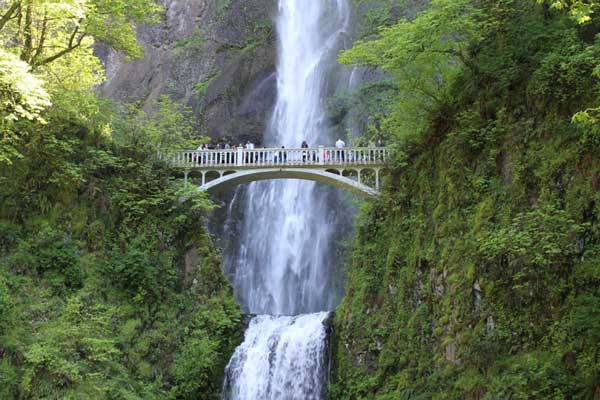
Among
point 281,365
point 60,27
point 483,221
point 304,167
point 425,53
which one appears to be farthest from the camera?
point 304,167

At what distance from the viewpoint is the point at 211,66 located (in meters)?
34.8

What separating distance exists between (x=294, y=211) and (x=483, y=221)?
52.3 ft

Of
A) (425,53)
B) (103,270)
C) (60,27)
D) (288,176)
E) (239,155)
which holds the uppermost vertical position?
(60,27)

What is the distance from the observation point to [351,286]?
56.4 ft

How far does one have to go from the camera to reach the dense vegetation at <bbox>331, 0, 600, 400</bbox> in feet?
32.9

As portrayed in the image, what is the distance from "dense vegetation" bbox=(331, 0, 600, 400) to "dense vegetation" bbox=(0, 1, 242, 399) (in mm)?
4783

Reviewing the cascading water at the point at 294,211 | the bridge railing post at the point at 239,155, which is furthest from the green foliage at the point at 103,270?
the cascading water at the point at 294,211

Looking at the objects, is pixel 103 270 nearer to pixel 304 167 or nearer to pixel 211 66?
pixel 304 167

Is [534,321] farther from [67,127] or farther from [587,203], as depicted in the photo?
[67,127]

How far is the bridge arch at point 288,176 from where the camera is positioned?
64.3 ft

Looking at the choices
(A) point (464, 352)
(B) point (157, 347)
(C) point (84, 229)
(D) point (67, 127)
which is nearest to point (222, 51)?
(D) point (67, 127)

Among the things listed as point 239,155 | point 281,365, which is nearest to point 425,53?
point 239,155

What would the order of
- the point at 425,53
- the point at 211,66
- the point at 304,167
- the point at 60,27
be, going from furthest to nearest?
1. the point at 211,66
2. the point at 304,167
3. the point at 60,27
4. the point at 425,53

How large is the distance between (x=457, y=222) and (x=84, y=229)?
1109 cm
